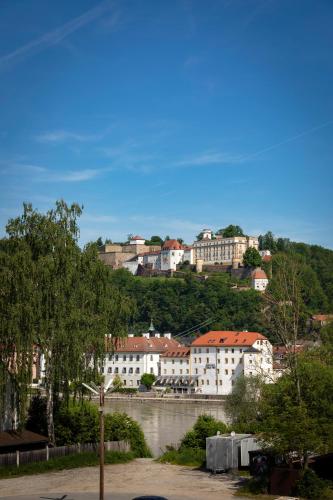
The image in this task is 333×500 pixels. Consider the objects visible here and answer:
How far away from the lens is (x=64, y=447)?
31047 millimetres

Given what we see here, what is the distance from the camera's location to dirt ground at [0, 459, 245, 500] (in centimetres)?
2505

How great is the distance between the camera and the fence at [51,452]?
29.4 metres

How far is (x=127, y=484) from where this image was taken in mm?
26891

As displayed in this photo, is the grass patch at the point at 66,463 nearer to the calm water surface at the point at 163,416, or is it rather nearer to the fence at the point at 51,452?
the fence at the point at 51,452

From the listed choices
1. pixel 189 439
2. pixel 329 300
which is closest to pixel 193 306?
pixel 329 300

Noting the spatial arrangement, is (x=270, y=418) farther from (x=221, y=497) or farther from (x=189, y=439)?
(x=189, y=439)

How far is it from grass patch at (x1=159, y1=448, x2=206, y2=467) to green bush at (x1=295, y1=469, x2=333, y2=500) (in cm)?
651

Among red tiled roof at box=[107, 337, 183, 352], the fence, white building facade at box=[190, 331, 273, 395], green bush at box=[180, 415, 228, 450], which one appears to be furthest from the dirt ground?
red tiled roof at box=[107, 337, 183, 352]

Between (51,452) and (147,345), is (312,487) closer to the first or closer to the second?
(51,452)

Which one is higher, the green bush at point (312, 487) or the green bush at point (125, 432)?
the green bush at point (125, 432)

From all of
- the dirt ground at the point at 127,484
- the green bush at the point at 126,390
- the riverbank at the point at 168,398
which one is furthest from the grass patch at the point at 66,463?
the green bush at the point at 126,390

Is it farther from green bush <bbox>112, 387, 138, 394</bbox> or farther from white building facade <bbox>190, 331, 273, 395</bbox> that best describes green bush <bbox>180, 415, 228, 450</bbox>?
green bush <bbox>112, 387, 138, 394</bbox>

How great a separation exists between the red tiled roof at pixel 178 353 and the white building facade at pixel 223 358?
2.52m

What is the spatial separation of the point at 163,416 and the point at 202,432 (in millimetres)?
A: 39732
